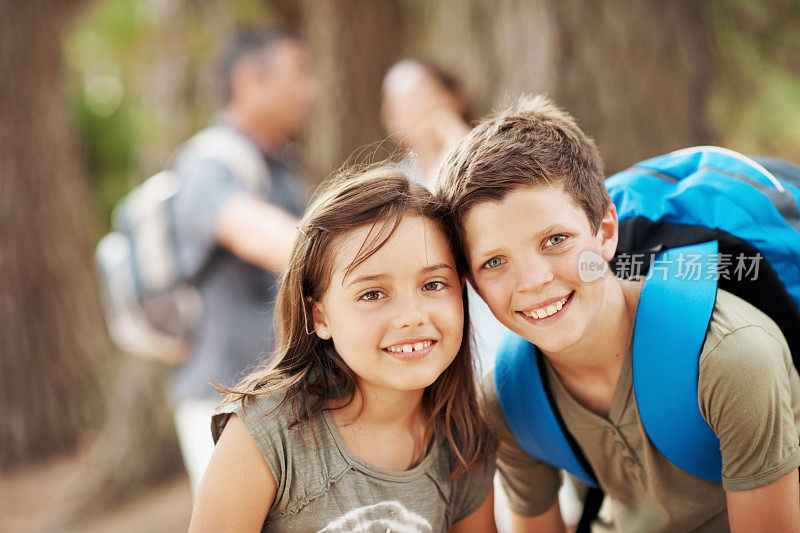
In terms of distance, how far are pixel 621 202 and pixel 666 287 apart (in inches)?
13.2

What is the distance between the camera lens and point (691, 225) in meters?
1.70

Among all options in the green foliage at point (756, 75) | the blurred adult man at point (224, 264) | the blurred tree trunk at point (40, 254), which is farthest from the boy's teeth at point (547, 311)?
the blurred tree trunk at point (40, 254)

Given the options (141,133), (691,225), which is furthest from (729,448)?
(141,133)

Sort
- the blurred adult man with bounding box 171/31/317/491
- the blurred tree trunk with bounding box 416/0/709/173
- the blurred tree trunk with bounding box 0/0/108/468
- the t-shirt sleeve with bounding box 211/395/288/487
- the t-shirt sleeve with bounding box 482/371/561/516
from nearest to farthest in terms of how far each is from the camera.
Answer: the t-shirt sleeve with bounding box 211/395/288/487, the t-shirt sleeve with bounding box 482/371/561/516, the blurred adult man with bounding box 171/31/317/491, the blurred tree trunk with bounding box 416/0/709/173, the blurred tree trunk with bounding box 0/0/108/468

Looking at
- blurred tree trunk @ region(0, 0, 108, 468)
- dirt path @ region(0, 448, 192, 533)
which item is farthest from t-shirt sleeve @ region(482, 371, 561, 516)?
blurred tree trunk @ region(0, 0, 108, 468)

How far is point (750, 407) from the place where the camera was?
4.76 feet

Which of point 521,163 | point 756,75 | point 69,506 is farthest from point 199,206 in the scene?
point 69,506

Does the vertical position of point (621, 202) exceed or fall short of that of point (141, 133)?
it falls short

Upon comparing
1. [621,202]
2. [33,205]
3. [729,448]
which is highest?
[33,205]

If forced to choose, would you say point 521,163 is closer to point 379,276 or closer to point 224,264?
point 379,276

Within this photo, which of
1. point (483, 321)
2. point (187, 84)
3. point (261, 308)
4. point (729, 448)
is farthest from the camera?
point (187, 84)

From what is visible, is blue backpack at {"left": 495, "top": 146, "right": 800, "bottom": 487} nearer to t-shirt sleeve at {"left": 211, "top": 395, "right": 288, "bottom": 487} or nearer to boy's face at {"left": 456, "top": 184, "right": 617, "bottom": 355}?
boy's face at {"left": 456, "top": 184, "right": 617, "bottom": 355}

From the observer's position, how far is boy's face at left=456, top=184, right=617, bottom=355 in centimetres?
154

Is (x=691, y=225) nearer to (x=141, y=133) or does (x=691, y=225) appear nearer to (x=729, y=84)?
(x=729, y=84)
